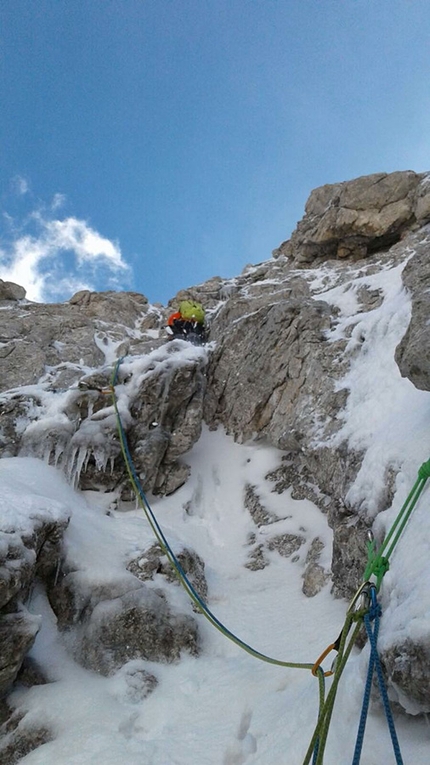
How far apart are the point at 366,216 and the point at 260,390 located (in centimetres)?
1000

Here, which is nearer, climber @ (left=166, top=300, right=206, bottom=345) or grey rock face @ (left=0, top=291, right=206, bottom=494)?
grey rock face @ (left=0, top=291, right=206, bottom=494)

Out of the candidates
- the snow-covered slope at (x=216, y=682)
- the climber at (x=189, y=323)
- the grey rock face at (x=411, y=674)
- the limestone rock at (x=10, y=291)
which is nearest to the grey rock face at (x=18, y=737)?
the snow-covered slope at (x=216, y=682)

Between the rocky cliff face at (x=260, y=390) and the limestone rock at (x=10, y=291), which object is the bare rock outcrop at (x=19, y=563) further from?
the limestone rock at (x=10, y=291)

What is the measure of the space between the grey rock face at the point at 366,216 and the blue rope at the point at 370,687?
15.3 metres

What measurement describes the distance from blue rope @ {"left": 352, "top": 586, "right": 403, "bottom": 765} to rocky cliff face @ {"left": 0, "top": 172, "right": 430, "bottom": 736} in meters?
0.12

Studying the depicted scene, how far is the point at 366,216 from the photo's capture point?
16172 mm

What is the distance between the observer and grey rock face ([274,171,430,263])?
15562mm

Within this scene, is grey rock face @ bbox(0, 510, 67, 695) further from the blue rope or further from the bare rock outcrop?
the blue rope

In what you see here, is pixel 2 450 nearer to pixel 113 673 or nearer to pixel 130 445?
pixel 130 445

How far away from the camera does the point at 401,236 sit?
51.1ft

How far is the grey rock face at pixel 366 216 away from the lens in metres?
15.6

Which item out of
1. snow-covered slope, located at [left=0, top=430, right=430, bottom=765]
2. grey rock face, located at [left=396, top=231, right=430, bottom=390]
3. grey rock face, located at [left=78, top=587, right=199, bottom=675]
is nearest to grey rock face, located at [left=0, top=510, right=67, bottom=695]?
snow-covered slope, located at [left=0, top=430, right=430, bottom=765]

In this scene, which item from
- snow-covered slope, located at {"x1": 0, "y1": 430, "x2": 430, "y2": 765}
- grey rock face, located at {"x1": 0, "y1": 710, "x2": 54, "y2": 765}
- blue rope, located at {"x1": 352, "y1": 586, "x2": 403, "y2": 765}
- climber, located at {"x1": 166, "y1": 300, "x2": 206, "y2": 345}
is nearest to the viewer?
blue rope, located at {"x1": 352, "y1": 586, "x2": 403, "y2": 765}

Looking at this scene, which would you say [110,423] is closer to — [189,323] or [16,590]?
[16,590]
